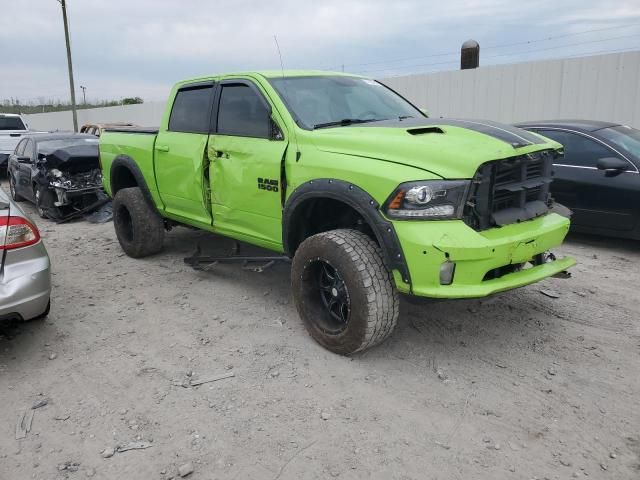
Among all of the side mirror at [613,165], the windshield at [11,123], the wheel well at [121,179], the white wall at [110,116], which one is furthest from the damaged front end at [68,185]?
the white wall at [110,116]

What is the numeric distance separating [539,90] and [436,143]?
8.01 meters

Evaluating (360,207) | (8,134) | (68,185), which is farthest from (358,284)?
(8,134)

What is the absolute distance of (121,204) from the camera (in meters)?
6.10

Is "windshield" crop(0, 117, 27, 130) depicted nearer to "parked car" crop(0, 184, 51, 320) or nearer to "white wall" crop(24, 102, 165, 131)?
"white wall" crop(24, 102, 165, 131)

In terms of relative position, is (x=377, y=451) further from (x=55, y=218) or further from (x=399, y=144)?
(x=55, y=218)

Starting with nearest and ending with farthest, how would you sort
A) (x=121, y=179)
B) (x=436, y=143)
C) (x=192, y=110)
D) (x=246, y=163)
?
(x=436, y=143)
(x=246, y=163)
(x=192, y=110)
(x=121, y=179)

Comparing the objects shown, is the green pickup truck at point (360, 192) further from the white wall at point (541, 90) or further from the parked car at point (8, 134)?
the parked car at point (8, 134)

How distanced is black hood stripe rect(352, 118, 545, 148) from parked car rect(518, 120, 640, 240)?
2643 millimetres

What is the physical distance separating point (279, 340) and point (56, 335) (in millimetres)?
1795

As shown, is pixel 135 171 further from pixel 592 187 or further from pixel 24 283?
pixel 592 187

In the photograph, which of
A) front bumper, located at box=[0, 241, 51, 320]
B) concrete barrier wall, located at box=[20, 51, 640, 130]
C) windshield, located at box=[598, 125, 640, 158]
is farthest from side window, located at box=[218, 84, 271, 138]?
concrete barrier wall, located at box=[20, 51, 640, 130]

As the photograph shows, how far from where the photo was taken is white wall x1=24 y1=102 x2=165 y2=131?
76.1ft

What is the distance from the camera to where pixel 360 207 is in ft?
10.9

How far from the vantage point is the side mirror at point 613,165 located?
18.7ft
